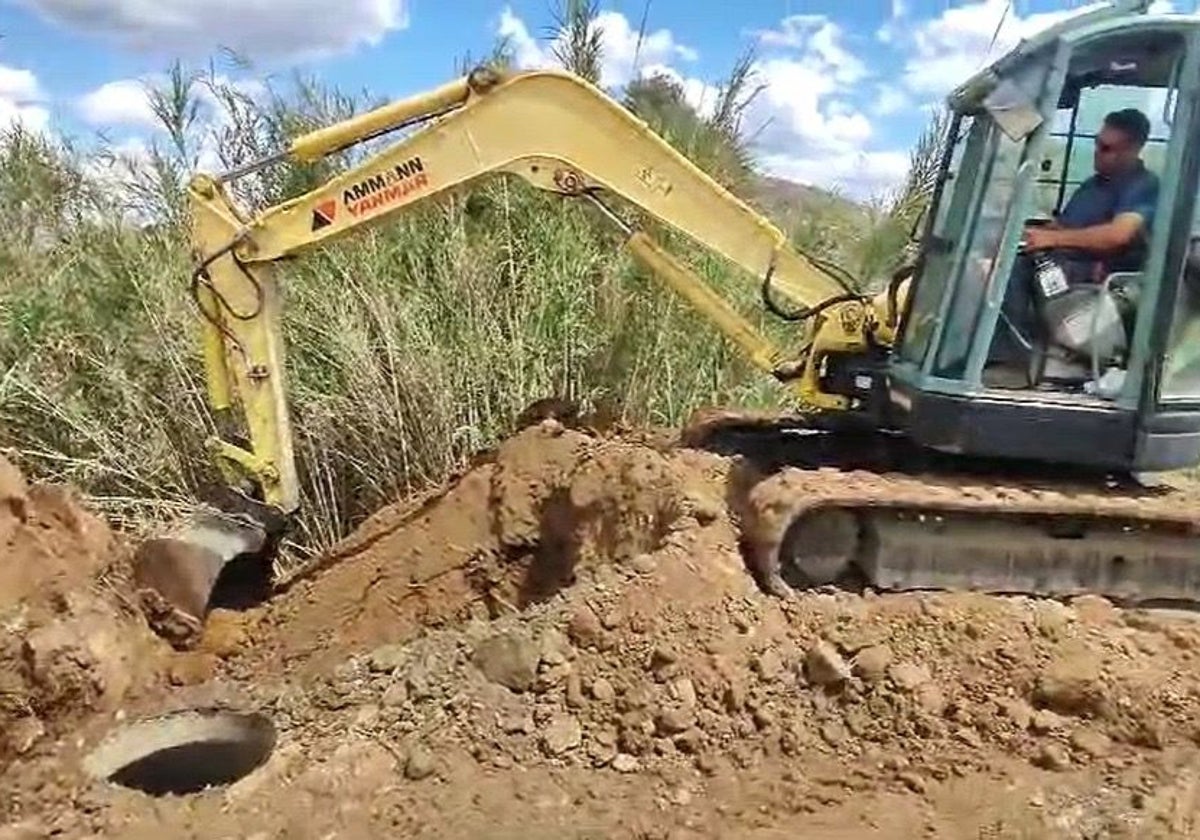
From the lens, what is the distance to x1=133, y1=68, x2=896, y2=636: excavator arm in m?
5.75

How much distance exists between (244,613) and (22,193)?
14.4 feet

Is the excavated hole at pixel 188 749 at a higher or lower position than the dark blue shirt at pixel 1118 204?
lower

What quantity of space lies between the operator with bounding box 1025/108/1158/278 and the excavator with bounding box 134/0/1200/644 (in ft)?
0.15

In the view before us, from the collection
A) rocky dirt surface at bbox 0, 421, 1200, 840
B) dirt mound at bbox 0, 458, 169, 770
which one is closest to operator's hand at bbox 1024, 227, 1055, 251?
rocky dirt surface at bbox 0, 421, 1200, 840

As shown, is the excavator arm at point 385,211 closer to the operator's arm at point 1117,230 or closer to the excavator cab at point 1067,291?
the excavator cab at point 1067,291

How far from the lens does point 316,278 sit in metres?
7.75

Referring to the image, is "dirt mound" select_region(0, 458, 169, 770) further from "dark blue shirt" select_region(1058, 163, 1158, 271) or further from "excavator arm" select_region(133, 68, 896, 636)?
"dark blue shirt" select_region(1058, 163, 1158, 271)

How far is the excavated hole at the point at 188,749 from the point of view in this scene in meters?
5.01

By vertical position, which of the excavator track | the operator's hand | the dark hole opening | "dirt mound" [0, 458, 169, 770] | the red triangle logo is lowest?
the dark hole opening

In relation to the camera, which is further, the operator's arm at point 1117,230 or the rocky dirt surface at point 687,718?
the operator's arm at point 1117,230

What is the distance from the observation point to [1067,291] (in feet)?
16.9

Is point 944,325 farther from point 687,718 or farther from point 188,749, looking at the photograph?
point 188,749

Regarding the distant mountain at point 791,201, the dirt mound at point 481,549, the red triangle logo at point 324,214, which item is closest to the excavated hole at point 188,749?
the dirt mound at point 481,549

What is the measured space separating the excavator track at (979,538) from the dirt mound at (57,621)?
7.97ft
